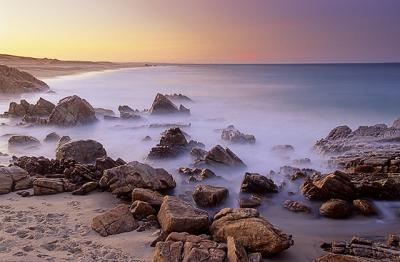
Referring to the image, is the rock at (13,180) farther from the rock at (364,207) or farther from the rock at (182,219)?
the rock at (364,207)

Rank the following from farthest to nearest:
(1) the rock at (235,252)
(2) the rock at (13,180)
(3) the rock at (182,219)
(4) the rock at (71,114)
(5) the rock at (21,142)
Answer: (4) the rock at (71,114) < (5) the rock at (21,142) < (2) the rock at (13,180) < (3) the rock at (182,219) < (1) the rock at (235,252)

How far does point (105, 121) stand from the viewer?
770 inches

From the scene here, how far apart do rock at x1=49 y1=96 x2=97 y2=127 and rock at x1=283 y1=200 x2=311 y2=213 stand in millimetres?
11585

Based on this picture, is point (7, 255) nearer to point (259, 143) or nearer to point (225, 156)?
point (225, 156)

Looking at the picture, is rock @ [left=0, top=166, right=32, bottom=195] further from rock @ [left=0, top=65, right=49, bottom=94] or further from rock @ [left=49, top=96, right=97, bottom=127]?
rock @ [left=0, top=65, right=49, bottom=94]

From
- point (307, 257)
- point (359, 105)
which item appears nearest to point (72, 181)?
point (307, 257)

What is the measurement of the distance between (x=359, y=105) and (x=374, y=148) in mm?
18062

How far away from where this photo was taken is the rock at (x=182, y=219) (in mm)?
7001

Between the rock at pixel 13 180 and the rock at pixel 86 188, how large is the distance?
46.5 inches

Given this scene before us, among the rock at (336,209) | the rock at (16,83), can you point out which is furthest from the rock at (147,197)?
the rock at (16,83)

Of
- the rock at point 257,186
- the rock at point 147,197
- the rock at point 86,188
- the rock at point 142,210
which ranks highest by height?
the rock at point 257,186

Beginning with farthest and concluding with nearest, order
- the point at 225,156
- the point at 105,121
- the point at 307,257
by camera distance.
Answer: the point at 105,121 < the point at 225,156 < the point at 307,257

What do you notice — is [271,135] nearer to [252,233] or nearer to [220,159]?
[220,159]

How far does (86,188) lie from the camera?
31.0ft
